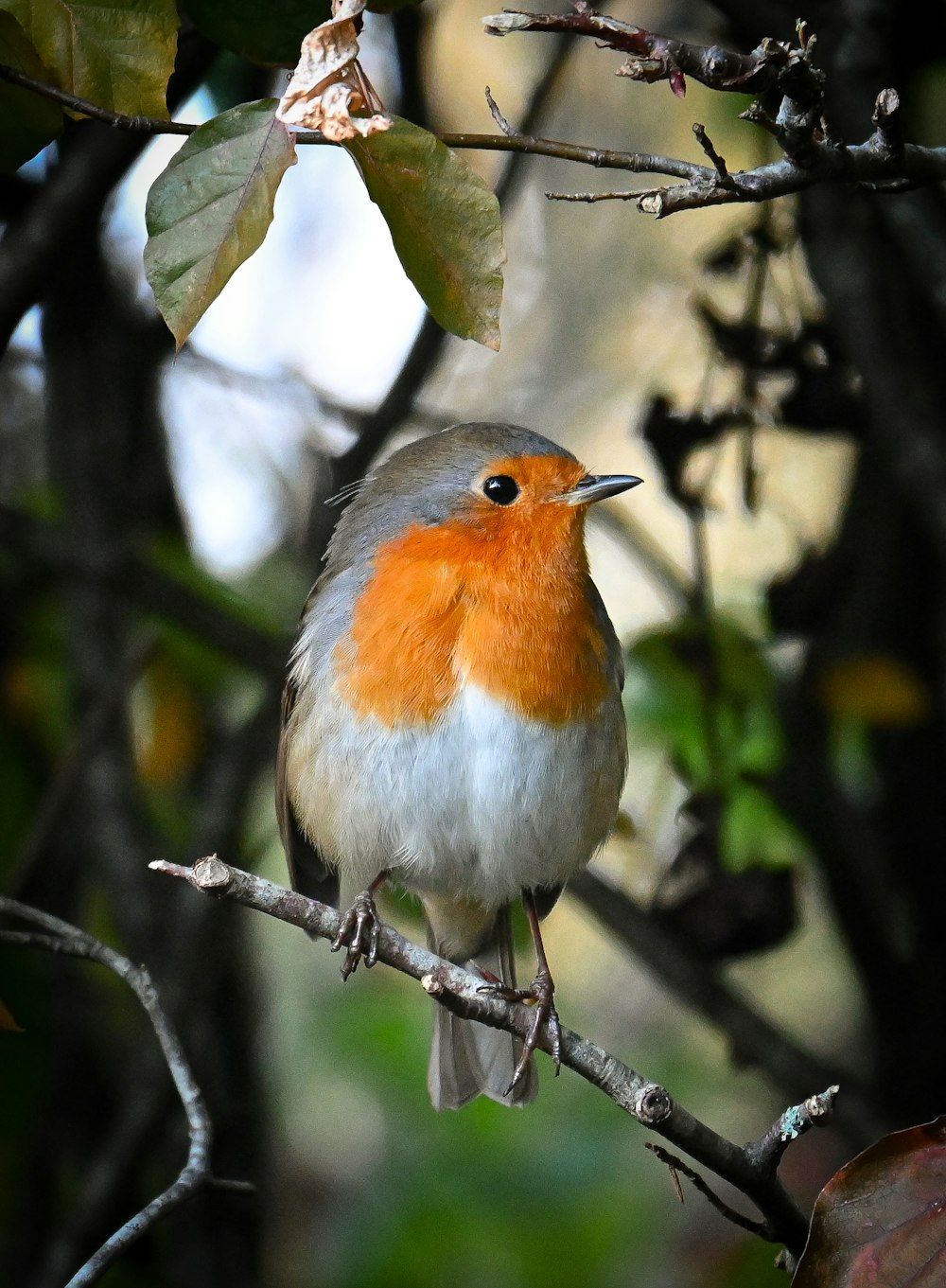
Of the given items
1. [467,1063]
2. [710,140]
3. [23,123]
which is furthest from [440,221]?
[467,1063]

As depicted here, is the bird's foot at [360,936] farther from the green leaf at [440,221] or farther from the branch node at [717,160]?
the branch node at [717,160]

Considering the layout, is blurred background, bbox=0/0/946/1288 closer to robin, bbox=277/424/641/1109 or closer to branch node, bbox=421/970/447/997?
robin, bbox=277/424/641/1109

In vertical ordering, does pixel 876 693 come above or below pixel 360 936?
above

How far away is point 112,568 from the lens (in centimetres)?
348

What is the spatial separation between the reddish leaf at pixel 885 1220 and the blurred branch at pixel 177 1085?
836 mm

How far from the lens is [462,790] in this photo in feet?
8.22

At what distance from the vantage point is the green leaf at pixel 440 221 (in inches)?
62.9

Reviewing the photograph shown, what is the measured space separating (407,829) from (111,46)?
1.40 m

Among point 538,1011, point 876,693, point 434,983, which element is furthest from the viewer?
point 876,693

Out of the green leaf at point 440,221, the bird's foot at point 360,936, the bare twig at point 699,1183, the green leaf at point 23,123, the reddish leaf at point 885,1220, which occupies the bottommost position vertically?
the reddish leaf at point 885,1220

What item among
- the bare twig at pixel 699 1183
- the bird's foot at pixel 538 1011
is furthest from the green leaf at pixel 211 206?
the bare twig at pixel 699 1183

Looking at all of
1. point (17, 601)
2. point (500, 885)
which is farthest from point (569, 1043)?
point (17, 601)

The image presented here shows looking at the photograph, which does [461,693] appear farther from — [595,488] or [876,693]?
[876,693]

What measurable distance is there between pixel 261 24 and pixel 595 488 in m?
1.08
